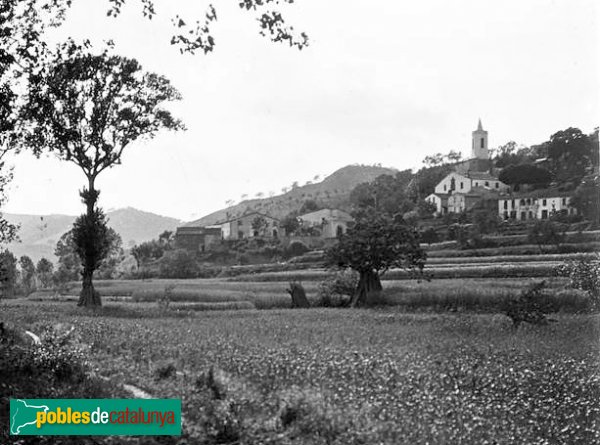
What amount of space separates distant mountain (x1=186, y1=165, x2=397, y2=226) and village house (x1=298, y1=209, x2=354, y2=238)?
6.73 meters

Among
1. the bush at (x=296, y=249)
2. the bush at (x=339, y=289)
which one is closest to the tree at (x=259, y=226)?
the bush at (x=296, y=249)

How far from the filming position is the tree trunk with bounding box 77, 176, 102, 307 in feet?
111

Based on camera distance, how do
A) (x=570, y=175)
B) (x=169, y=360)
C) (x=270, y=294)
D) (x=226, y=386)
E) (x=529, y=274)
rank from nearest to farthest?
(x=226, y=386) < (x=169, y=360) < (x=529, y=274) < (x=270, y=294) < (x=570, y=175)

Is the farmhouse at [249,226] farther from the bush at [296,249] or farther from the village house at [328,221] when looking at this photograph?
the bush at [296,249]

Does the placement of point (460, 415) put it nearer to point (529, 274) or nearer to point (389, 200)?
point (529, 274)

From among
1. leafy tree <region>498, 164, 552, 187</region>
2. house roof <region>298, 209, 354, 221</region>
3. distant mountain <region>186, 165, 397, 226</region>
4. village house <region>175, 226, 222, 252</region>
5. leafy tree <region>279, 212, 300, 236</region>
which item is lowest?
village house <region>175, 226, 222, 252</region>

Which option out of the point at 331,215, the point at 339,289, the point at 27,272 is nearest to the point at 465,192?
the point at 331,215

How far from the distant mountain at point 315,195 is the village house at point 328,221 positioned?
6.73 m

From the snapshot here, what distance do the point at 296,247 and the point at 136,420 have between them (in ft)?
233

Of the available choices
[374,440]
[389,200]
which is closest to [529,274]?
[374,440]

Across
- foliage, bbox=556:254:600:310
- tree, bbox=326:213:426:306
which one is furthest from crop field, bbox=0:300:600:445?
tree, bbox=326:213:426:306

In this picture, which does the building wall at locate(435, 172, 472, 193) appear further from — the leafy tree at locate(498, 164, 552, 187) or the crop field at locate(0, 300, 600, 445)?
the crop field at locate(0, 300, 600, 445)

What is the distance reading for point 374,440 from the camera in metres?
9.20

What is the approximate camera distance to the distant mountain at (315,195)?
12912 cm
